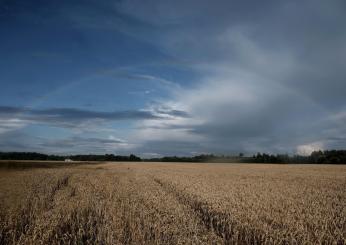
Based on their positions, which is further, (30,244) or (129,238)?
(129,238)

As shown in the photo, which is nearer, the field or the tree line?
the field

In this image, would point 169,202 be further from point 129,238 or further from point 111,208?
point 129,238

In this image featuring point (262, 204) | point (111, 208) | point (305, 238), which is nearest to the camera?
point (305, 238)

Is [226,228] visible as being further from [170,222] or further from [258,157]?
[258,157]

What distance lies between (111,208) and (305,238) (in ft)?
19.4

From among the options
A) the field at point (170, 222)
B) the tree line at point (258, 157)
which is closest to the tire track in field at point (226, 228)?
the field at point (170, 222)

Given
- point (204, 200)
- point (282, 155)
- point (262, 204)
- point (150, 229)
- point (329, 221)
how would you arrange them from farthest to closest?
A: point (282, 155), point (204, 200), point (262, 204), point (329, 221), point (150, 229)

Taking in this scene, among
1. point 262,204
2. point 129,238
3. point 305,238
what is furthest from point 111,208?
point 305,238

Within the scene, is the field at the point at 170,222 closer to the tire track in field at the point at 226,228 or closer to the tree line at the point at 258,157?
the tire track in field at the point at 226,228

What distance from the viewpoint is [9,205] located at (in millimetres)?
11609

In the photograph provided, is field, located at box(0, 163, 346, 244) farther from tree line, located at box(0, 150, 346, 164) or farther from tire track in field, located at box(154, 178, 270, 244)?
tree line, located at box(0, 150, 346, 164)

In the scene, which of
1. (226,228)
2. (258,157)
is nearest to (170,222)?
(226,228)

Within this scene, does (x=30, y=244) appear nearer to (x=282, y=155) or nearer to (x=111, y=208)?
(x=111, y=208)

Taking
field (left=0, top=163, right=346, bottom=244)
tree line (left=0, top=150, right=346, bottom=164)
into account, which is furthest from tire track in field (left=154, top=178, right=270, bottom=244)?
tree line (left=0, top=150, right=346, bottom=164)
